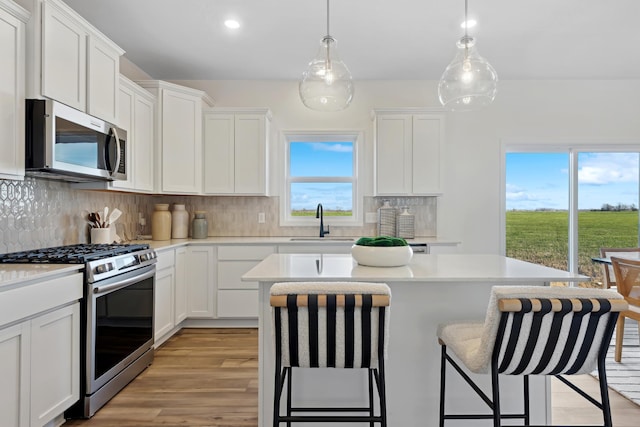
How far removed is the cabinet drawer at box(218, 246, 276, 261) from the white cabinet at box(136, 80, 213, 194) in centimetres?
72

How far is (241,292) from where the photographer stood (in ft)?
12.6

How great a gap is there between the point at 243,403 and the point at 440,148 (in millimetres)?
3121

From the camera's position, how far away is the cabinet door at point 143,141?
3420 millimetres

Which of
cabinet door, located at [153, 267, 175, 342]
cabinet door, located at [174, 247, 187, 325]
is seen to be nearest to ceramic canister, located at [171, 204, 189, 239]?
cabinet door, located at [174, 247, 187, 325]

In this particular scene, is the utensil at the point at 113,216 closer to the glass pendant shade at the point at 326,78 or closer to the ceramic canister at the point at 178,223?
the ceramic canister at the point at 178,223

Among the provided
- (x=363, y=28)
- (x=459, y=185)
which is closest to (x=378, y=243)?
(x=363, y=28)

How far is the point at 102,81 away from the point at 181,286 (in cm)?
189

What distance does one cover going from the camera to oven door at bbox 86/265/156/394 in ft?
7.14

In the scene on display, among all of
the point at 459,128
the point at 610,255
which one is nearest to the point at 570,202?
the point at 610,255

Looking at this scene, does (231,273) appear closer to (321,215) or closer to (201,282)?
(201,282)

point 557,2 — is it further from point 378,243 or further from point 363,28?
point 378,243

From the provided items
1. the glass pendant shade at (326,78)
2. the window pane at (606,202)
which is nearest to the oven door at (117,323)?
the glass pendant shade at (326,78)

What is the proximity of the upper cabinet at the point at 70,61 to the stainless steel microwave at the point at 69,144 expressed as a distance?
0.08 m

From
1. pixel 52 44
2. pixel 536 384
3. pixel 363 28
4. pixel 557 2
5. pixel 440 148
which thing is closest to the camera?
pixel 536 384
